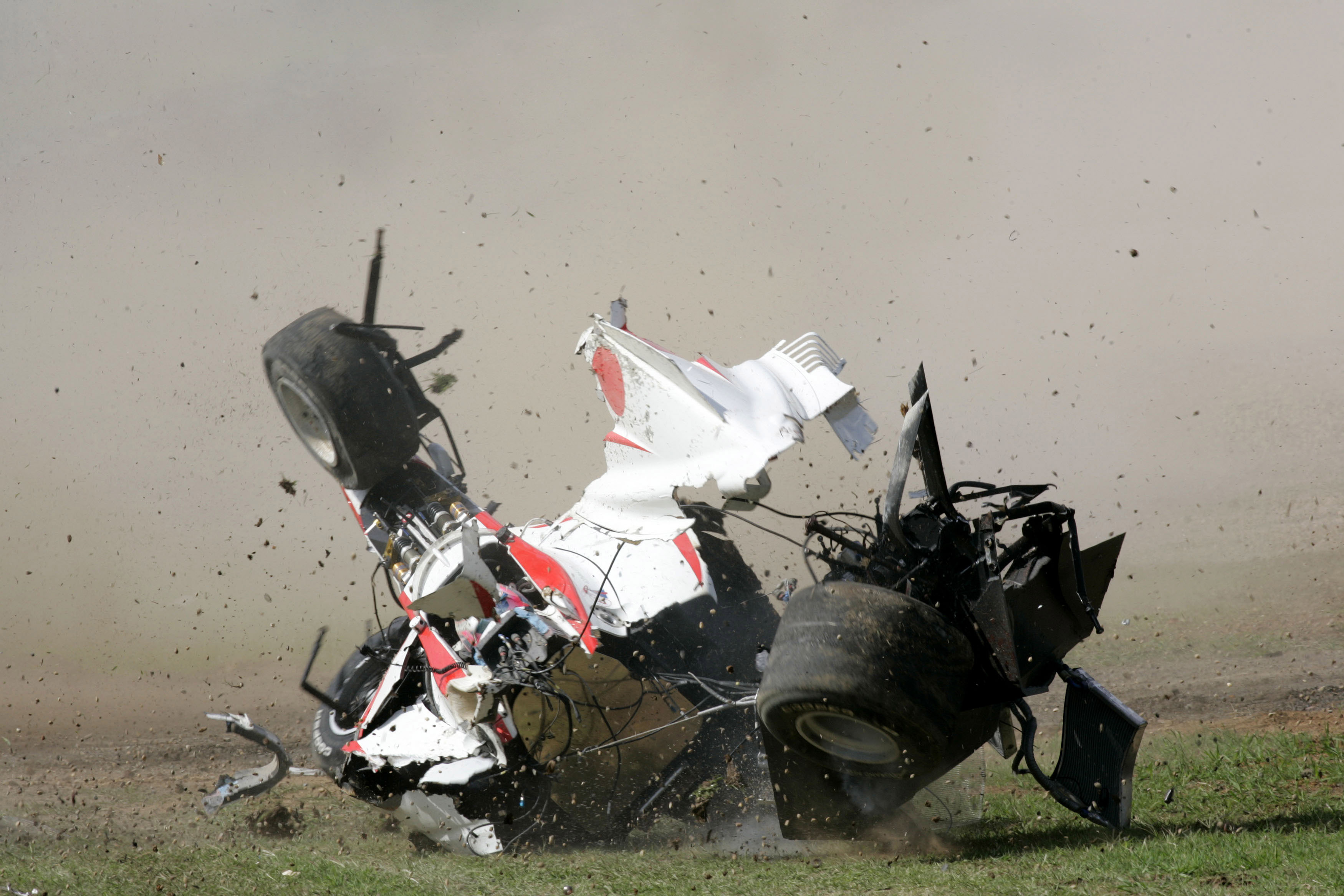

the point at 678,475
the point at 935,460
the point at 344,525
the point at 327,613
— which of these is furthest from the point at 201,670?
the point at 935,460

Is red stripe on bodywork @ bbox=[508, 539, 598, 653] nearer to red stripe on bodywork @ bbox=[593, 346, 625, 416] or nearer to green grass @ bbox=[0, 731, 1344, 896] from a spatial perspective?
red stripe on bodywork @ bbox=[593, 346, 625, 416]

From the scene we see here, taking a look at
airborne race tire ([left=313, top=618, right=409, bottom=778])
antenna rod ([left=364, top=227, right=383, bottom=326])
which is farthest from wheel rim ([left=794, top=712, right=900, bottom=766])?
antenna rod ([left=364, top=227, right=383, bottom=326])

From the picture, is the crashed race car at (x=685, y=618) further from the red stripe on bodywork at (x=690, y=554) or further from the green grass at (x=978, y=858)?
the green grass at (x=978, y=858)

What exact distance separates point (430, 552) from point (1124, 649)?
5.67m

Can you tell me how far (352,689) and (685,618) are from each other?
10.9 ft

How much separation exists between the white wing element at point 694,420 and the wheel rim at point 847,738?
1.26 meters

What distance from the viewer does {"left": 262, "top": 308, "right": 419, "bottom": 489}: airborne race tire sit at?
6.21 metres

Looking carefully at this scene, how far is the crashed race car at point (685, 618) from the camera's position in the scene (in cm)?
387

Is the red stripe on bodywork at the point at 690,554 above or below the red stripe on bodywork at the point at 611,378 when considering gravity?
below

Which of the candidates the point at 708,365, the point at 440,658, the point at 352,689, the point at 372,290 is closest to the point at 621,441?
the point at 708,365

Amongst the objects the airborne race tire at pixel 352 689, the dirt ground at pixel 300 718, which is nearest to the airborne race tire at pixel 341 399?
the airborne race tire at pixel 352 689

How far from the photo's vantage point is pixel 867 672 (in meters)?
3.55

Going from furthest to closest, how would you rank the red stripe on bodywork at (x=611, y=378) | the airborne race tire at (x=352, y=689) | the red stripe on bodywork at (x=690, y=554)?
the airborne race tire at (x=352, y=689)
the red stripe on bodywork at (x=611, y=378)
the red stripe on bodywork at (x=690, y=554)

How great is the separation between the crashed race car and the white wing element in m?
0.02
